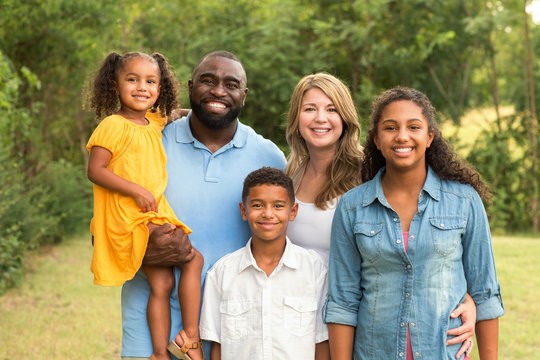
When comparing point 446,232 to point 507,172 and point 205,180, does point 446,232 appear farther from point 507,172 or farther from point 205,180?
point 507,172

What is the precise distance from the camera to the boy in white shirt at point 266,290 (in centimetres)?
305

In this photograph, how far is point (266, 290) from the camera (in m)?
3.10

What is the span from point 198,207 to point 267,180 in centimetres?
33

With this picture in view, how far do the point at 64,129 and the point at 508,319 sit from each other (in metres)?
8.99

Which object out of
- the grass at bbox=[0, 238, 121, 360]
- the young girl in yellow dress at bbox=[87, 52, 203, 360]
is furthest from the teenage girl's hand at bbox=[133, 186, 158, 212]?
the grass at bbox=[0, 238, 121, 360]

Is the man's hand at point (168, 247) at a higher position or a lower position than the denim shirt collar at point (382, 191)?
lower

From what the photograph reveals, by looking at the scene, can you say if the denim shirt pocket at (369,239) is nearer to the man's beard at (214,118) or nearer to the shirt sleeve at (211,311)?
the shirt sleeve at (211,311)

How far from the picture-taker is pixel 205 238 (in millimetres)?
3291

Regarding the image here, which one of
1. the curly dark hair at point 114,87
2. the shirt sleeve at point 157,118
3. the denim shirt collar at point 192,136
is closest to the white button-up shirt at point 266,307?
the denim shirt collar at point 192,136

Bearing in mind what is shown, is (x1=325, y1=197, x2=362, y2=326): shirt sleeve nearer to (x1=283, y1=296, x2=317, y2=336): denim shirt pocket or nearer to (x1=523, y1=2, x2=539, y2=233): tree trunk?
(x1=283, y1=296, x2=317, y2=336): denim shirt pocket

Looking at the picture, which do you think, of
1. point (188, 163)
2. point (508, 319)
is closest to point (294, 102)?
point (188, 163)

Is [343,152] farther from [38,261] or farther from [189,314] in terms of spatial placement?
[38,261]

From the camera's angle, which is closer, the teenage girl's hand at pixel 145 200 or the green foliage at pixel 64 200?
the teenage girl's hand at pixel 145 200

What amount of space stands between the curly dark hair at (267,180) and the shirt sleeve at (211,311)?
0.37m
